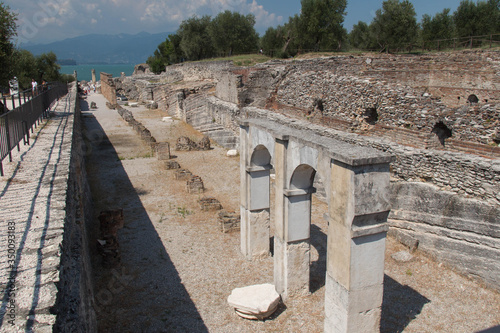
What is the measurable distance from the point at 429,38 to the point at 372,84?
29.3 m

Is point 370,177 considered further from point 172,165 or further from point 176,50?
point 176,50

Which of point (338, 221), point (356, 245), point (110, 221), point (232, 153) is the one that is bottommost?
point (110, 221)

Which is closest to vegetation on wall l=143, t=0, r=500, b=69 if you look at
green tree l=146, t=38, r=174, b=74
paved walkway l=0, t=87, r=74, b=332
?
green tree l=146, t=38, r=174, b=74

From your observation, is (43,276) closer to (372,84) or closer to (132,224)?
(132,224)

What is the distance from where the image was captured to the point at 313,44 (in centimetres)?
3866

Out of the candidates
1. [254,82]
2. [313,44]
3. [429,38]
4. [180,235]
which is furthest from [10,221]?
[429,38]

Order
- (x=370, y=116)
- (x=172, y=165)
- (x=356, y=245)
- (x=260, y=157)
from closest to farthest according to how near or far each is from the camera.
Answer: (x=356, y=245)
(x=260, y=157)
(x=370, y=116)
(x=172, y=165)

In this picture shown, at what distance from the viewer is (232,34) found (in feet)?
153

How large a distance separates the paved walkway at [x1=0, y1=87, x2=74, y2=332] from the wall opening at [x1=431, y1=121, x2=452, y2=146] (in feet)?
31.9

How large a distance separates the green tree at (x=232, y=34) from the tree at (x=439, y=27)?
65.3 feet

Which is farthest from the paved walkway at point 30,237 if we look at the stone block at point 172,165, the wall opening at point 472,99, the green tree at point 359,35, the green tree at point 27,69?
the green tree at point 359,35

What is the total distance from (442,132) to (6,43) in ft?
51.2

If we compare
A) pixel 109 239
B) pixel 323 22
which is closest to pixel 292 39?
pixel 323 22

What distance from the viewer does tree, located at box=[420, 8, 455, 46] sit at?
35938 mm
